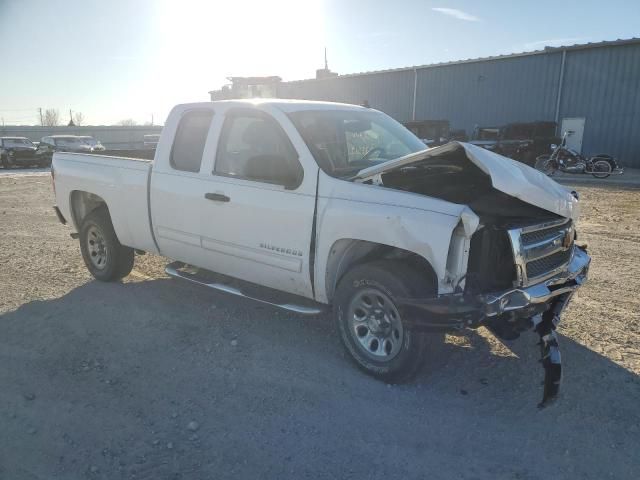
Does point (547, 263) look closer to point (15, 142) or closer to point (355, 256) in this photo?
point (355, 256)

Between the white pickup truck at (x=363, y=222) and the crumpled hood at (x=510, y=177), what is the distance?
0.04 feet

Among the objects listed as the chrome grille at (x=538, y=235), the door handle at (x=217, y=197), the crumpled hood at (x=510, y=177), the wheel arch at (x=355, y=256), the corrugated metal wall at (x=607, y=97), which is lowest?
the wheel arch at (x=355, y=256)

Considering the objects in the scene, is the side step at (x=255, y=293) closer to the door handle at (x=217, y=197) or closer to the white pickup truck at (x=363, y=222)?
the white pickup truck at (x=363, y=222)

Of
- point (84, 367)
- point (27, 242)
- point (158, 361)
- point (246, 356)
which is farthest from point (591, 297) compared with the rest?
point (27, 242)

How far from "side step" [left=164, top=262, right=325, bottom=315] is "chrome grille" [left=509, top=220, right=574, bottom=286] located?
153cm

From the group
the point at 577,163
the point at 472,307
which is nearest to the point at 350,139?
the point at 472,307

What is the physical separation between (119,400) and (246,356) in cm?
102

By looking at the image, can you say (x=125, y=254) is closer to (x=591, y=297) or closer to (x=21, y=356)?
(x=21, y=356)

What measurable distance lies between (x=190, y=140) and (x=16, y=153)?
1046 inches

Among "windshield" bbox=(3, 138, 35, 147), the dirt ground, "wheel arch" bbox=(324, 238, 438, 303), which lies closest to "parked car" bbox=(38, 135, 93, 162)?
"windshield" bbox=(3, 138, 35, 147)

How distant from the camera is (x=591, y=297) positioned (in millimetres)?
5266

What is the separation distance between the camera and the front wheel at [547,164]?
754 inches

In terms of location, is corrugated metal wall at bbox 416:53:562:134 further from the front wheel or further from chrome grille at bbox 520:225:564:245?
chrome grille at bbox 520:225:564:245

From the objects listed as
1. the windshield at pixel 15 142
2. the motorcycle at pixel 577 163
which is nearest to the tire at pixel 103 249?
the motorcycle at pixel 577 163
